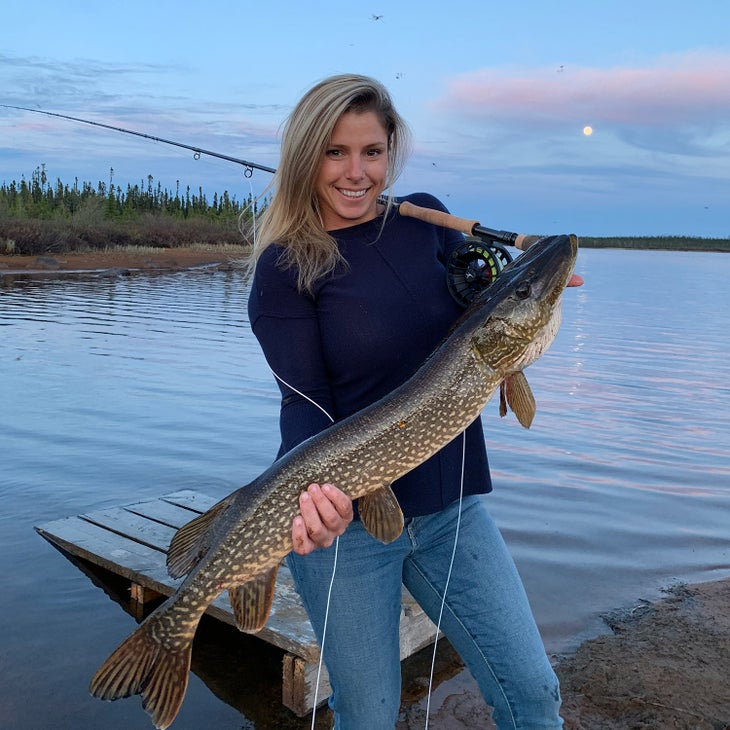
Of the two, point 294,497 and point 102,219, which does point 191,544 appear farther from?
point 102,219

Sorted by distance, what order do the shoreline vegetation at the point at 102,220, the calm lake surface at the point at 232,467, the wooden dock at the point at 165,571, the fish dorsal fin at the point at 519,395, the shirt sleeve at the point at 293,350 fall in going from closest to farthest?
the shirt sleeve at the point at 293,350, the fish dorsal fin at the point at 519,395, the wooden dock at the point at 165,571, the calm lake surface at the point at 232,467, the shoreline vegetation at the point at 102,220

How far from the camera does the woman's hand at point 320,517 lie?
7.80ft

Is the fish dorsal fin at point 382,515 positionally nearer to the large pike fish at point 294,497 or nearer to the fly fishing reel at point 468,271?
the large pike fish at point 294,497

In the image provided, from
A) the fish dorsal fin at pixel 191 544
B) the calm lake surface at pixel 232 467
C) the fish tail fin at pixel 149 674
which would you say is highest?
the fish dorsal fin at pixel 191 544

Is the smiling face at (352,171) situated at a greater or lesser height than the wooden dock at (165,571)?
greater

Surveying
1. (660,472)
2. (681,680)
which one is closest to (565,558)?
(681,680)

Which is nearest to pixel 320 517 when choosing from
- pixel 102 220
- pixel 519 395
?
pixel 519 395

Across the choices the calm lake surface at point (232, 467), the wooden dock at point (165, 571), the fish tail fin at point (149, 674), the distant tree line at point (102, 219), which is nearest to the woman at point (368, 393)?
the fish tail fin at point (149, 674)

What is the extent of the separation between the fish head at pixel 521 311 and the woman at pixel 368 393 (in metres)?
0.20

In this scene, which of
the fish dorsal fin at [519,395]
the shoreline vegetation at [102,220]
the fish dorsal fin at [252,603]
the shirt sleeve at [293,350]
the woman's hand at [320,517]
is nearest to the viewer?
the woman's hand at [320,517]

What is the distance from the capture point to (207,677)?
165 inches

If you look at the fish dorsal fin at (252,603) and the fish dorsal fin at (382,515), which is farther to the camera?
the fish dorsal fin at (252,603)

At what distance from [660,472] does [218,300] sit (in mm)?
17794

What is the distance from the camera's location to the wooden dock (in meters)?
3.74
